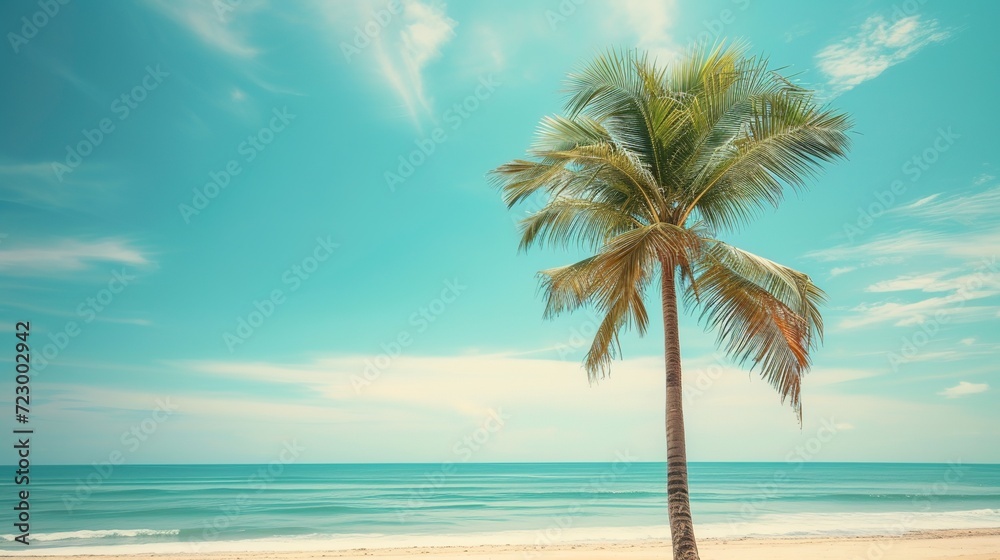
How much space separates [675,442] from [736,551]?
8152mm

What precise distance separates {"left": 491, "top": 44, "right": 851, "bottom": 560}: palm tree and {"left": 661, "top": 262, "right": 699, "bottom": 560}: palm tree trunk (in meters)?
0.01

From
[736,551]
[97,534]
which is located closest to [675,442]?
[736,551]

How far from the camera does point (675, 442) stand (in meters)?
7.29

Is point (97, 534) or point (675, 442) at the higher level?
point (675, 442)

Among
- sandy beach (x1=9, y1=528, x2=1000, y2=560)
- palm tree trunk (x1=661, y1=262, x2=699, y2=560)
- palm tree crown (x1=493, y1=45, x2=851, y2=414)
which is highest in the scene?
palm tree crown (x1=493, y1=45, x2=851, y2=414)

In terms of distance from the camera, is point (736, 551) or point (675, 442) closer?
point (675, 442)

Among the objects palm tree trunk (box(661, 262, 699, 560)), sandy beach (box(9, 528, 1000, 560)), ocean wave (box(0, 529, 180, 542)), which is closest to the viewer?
palm tree trunk (box(661, 262, 699, 560))

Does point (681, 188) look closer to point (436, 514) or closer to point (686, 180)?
point (686, 180)

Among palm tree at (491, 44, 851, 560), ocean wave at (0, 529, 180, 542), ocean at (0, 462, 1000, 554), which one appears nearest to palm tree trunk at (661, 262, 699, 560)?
palm tree at (491, 44, 851, 560)

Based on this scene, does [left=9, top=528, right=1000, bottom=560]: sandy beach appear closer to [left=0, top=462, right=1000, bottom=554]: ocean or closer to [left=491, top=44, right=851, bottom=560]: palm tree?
[left=0, top=462, right=1000, bottom=554]: ocean

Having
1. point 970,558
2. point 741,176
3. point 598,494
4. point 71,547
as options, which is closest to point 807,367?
point 741,176

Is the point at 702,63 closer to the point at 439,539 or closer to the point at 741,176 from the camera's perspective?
the point at 741,176

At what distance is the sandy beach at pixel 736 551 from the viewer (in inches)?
504

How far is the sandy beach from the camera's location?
504 inches
